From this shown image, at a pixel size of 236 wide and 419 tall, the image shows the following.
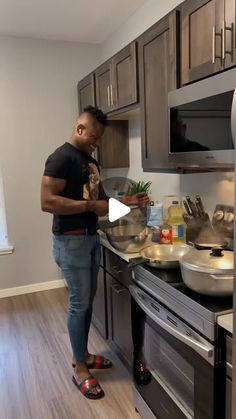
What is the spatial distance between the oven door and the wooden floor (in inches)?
13.5

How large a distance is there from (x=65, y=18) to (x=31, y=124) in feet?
3.32

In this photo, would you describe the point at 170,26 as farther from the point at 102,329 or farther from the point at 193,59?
the point at 102,329

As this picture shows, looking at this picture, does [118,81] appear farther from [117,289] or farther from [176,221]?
[117,289]

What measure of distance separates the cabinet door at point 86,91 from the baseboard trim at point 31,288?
6.06 ft

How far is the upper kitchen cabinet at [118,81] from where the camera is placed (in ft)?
7.21

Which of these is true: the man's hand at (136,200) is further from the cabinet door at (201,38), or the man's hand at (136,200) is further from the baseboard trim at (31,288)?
the baseboard trim at (31,288)

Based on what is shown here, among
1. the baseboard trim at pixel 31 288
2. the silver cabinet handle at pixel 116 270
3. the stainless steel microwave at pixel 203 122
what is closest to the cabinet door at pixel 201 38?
the stainless steel microwave at pixel 203 122

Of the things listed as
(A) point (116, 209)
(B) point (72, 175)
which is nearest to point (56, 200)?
(B) point (72, 175)

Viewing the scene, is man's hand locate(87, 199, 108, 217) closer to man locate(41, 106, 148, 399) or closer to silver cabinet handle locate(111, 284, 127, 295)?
man locate(41, 106, 148, 399)

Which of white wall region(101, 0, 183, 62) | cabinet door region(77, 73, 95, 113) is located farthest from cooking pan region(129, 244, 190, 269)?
cabinet door region(77, 73, 95, 113)

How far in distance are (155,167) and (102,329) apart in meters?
1.28

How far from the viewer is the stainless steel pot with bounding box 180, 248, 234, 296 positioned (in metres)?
1.23

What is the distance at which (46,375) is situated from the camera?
7.26 ft

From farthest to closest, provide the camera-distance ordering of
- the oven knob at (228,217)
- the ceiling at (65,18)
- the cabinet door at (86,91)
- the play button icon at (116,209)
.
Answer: the cabinet door at (86,91) < the ceiling at (65,18) < the play button icon at (116,209) < the oven knob at (228,217)
